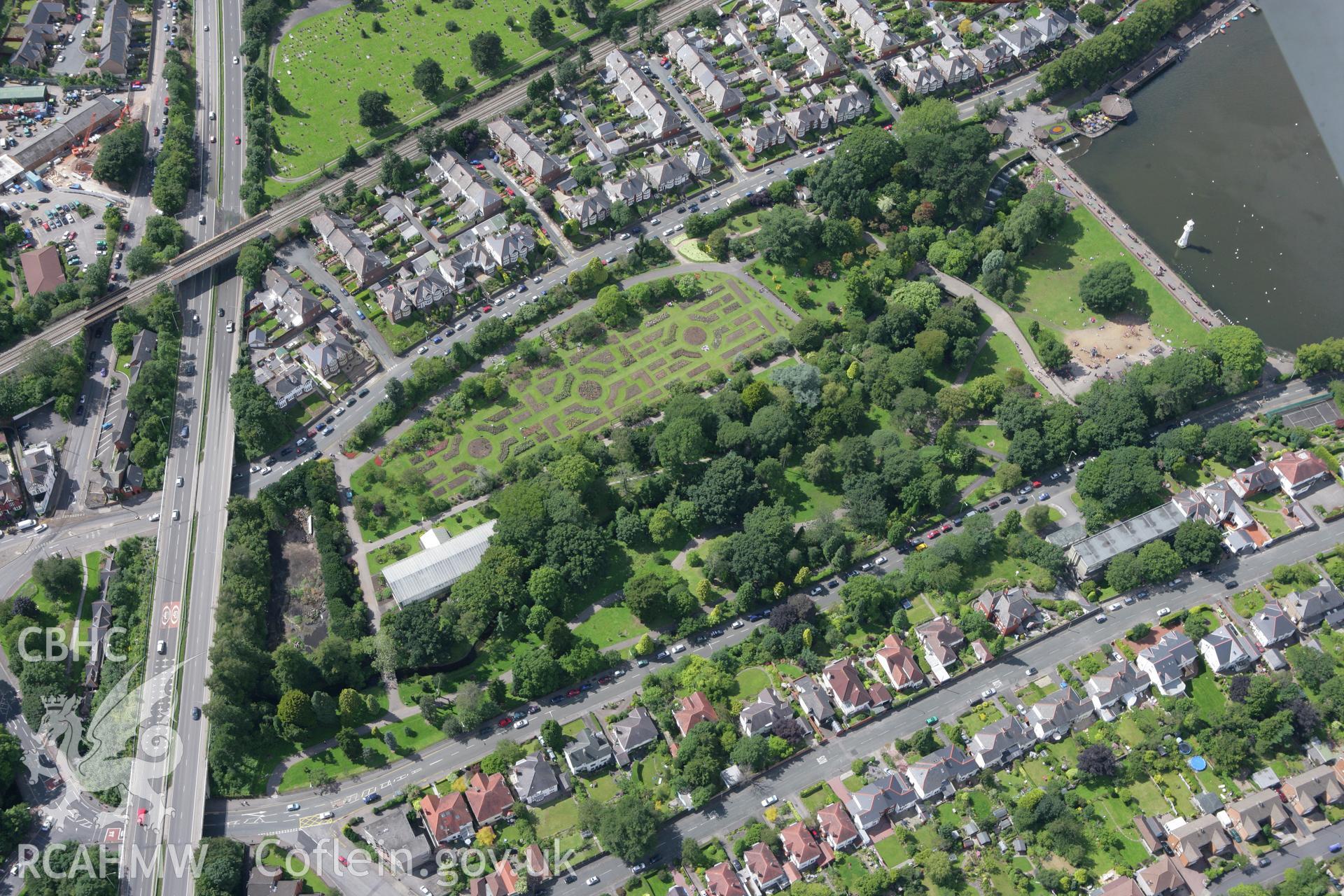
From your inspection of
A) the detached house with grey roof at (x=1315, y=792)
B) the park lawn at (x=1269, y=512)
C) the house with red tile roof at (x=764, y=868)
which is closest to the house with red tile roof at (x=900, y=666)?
the house with red tile roof at (x=764, y=868)

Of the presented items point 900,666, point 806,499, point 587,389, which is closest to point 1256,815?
point 900,666

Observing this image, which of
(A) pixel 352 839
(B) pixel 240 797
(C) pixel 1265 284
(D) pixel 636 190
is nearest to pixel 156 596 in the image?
(B) pixel 240 797

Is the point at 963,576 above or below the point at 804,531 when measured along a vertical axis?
below

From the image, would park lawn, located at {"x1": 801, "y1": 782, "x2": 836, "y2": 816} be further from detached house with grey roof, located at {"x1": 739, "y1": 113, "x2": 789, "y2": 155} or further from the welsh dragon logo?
detached house with grey roof, located at {"x1": 739, "y1": 113, "x2": 789, "y2": 155}

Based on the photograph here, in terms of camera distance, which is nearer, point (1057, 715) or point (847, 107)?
point (1057, 715)

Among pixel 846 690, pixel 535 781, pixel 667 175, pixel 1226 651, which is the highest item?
pixel 667 175

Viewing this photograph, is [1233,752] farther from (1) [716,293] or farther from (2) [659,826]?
(1) [716,293]

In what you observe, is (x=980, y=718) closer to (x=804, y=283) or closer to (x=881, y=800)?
(x=881, y=800)
